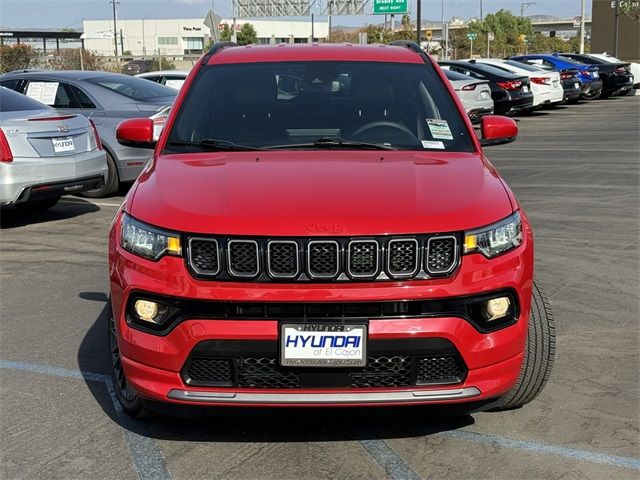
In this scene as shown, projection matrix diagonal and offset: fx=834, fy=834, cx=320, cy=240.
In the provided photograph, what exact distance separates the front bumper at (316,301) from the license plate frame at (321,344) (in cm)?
5

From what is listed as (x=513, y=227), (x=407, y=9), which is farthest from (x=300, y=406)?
(x=407, y=9)

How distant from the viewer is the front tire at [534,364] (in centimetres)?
377

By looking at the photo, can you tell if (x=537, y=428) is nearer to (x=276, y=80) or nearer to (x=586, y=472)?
(x=586, y=472)

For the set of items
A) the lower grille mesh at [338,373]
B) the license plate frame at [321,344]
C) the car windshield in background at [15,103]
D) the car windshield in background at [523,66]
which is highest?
the car windshield in background at [15,103]

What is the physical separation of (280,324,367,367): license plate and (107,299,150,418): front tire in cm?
92

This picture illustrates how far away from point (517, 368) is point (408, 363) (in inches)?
20.2

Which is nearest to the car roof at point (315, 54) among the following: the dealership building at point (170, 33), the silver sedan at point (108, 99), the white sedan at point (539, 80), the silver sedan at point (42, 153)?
the silver sedan at point (42, 153)

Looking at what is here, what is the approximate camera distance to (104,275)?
671 centimetres

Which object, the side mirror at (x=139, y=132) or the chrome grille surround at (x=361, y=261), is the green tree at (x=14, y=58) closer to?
the side mirror at (x=139, y=132)

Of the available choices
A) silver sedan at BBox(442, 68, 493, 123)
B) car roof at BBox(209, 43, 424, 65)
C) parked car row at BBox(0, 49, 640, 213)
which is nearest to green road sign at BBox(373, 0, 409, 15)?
silver sedan at BBox(442, 68, 493, 123)

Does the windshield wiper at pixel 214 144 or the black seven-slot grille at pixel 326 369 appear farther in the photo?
the windshield wiper at pixel 214 144

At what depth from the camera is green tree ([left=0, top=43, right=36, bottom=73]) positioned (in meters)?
34.2

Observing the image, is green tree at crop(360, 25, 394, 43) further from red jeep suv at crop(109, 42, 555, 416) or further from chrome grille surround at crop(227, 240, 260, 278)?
chrome grille surround at crop(227, 240, 260, 278)

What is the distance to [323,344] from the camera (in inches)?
126
